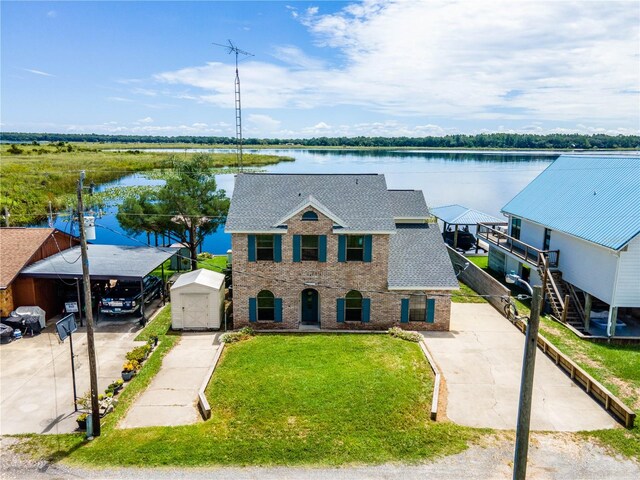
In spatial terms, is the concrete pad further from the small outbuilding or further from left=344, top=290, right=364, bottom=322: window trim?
left=344, top=290, right=364, bottom=322: window trim

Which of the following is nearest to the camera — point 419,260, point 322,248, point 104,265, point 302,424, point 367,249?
point 302,424

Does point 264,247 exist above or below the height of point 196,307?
above

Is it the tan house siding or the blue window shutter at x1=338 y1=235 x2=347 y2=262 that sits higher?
the blue window shutter at x1=338 y1=235 x2=347 y2=262

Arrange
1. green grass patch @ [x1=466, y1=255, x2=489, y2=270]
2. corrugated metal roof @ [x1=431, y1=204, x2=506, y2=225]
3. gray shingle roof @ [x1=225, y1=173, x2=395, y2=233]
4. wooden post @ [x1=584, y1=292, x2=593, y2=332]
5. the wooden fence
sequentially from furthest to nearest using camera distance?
corrugated metal roof @ [x1=431, y1=204, x2=506, y2=225]
green grass patch @ [x1=466, y1=255, x2=489, y2=270]
wooden post @ [x1=584, y1=292, x2=593, y2=332]
gray shingle roof @ [x1=225, y1=173, x2=395, y2=233]
the wooden fence

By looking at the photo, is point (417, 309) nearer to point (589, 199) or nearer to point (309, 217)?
point (309, 217)

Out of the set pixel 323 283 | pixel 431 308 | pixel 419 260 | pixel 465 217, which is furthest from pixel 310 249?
pixel 465 217

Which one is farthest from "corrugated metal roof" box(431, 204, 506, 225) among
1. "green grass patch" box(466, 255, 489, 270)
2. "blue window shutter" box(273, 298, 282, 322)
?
"blue window shutter" box(273, 298, 282, 322)
